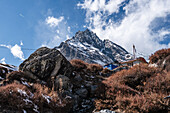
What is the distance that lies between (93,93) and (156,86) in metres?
4.49

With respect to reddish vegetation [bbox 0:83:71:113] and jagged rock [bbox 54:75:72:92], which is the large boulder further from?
reddish vegetation [bbox 0:83:71:113]

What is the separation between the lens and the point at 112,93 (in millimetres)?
7145

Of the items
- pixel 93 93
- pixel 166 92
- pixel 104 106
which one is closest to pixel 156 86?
pixel 166 92

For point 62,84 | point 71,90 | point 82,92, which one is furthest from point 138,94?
point 62,84

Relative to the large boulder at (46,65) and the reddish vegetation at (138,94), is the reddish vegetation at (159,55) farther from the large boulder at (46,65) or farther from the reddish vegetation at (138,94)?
the large boulder at (46,65)

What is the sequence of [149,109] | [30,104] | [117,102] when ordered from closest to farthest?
[30,104] < [149,109] < [117,102]

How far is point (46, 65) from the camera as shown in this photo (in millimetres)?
8945

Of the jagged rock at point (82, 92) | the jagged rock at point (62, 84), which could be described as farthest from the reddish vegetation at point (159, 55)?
the jagged rock at point (62, 84)

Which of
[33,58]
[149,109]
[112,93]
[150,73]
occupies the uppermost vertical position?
[33,58]

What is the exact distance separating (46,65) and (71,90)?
313 cm

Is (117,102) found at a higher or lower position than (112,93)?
lower

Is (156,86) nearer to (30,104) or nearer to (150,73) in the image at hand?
(150,73)

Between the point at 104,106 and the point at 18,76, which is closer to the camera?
the point at 104,106

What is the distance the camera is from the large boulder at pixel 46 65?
872cm
